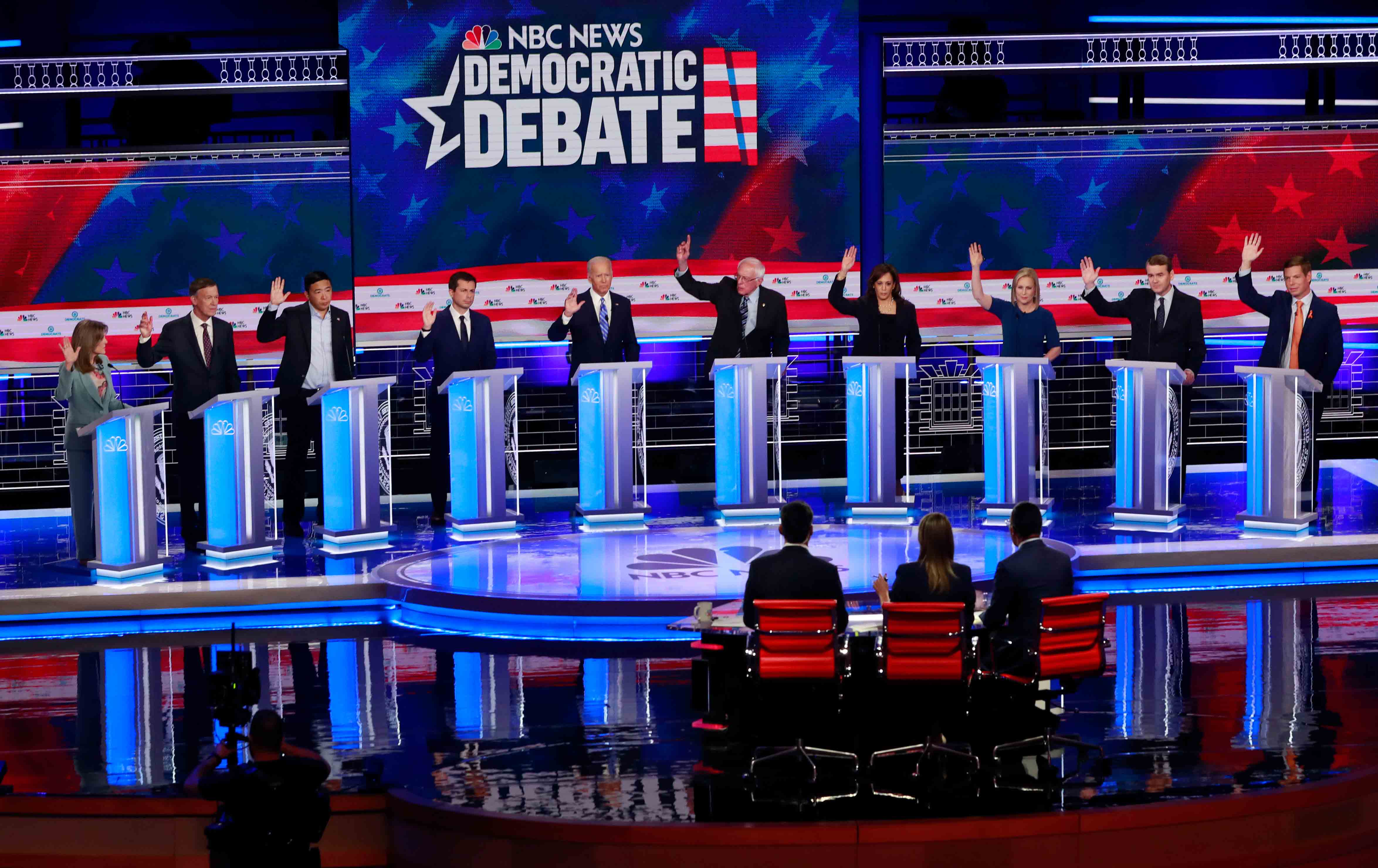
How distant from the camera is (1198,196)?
12266 millimetres

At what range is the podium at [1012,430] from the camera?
997 cm

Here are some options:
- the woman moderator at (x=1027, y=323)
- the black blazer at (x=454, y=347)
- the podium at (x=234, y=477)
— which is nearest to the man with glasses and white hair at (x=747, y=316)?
the woman moderator at (x=1027, y=323)

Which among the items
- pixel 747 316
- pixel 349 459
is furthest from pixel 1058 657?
pixel 747 316

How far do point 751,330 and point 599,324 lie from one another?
1.04 m

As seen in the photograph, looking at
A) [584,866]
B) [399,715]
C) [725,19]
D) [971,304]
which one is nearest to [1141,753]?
[584,866]

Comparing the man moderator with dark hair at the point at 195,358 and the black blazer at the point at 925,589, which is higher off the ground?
the man moderator with dark hair at the point at 195,358

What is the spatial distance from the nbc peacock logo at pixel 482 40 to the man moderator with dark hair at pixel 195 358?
326cm

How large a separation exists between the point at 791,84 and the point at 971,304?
2117mm

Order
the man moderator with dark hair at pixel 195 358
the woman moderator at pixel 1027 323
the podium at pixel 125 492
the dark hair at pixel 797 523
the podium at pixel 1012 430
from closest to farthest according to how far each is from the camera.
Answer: the dark hair at pixel 797 523, the podium at pixel 125 492, the man moderator with dark hair at pixel 195 358, the podium at pixel 1012 430, the woman moderator at pixel 1027 323

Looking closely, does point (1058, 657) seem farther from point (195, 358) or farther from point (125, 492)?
point (195, 358)

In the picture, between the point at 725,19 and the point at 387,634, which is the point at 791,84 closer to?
the point at 725,19

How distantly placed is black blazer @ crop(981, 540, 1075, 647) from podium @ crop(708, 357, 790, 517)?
447cm

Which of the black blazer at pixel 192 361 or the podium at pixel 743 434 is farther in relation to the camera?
the podium at pixel 743 434

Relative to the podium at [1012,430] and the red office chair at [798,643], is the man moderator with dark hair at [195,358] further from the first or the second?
the red office chair at [798,643]
